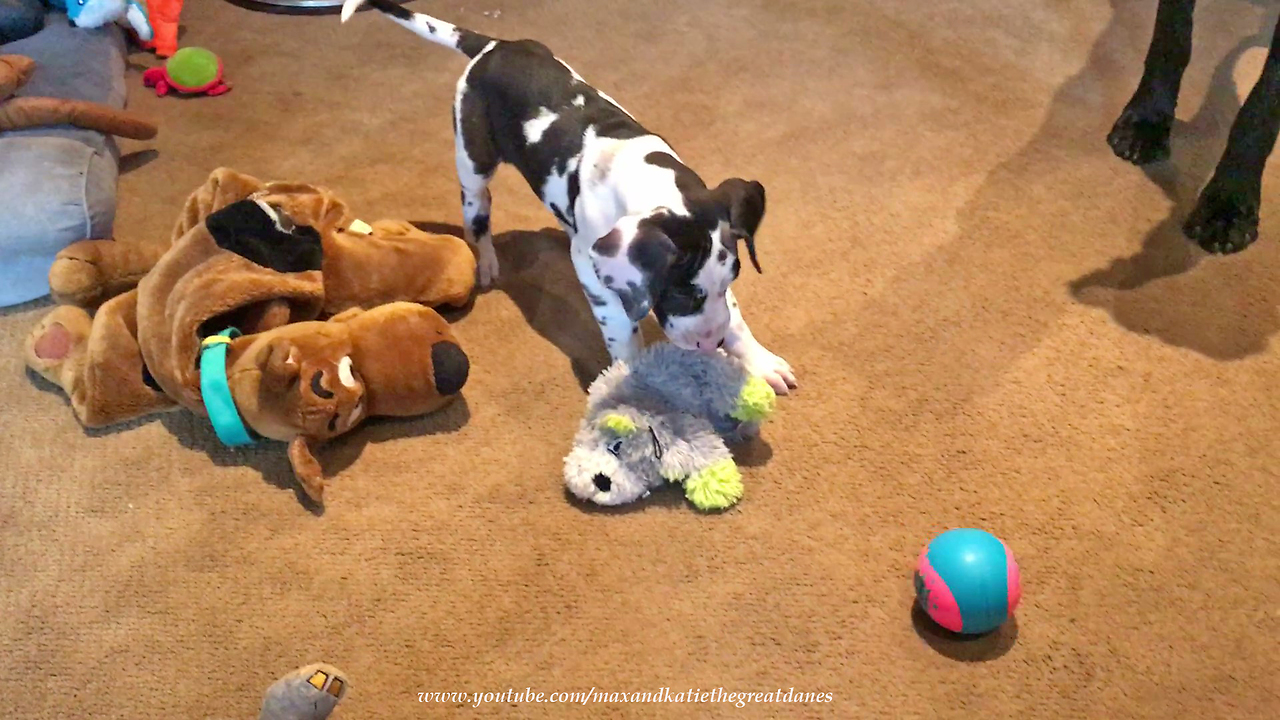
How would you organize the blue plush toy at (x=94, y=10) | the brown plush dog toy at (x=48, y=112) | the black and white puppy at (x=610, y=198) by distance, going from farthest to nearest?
the blue plush toy at (x=94, y=10) < the brown plush dog toy at (x=48, y=112) < the black and white puppy at (x=610, y=198)

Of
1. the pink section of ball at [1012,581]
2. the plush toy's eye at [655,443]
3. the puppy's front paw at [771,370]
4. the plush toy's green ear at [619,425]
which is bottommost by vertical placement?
the puppy's front paw at [771,370]

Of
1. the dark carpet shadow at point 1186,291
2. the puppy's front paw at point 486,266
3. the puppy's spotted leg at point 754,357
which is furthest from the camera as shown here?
the puppy's front paw at point 486,266

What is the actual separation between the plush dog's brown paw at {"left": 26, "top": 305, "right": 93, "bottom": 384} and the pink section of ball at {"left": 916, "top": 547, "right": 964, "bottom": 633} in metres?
1.68

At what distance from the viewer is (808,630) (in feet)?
5.00

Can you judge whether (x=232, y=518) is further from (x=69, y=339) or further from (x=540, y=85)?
(x=540, y=85)

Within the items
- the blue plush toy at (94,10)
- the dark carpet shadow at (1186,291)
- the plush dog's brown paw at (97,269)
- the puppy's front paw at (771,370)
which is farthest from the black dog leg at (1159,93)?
the blue plush toy at (94,10)

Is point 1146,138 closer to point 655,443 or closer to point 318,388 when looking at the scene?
point 655,443

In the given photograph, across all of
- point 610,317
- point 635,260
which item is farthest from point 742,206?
point 610,317

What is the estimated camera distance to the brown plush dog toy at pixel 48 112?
2.30 meters

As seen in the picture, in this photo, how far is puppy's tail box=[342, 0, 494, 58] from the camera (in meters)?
2.07

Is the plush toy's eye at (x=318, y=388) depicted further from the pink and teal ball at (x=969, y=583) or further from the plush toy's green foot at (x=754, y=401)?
the pink and teal ball at (x=969, y=583)

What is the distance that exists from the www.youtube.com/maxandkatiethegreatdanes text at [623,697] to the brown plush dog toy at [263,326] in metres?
0.48

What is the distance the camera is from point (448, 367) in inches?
70.6

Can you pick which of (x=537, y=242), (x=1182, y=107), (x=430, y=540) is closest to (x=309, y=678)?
(x=430, y=540)
